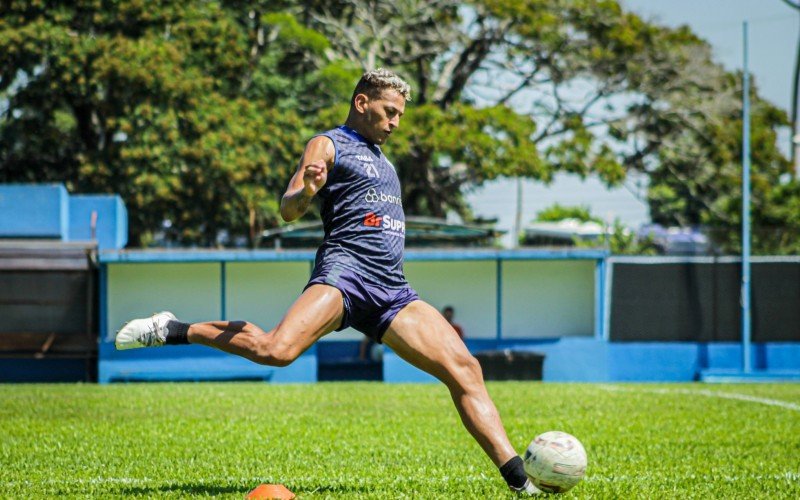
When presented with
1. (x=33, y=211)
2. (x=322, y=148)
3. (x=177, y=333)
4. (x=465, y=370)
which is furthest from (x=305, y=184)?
(x=33, y=211)

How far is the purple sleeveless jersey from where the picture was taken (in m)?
5.95

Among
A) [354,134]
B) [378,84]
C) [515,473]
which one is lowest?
[515,473]

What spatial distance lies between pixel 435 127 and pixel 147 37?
29.0ft

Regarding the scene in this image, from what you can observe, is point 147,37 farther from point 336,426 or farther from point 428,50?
point 336,426

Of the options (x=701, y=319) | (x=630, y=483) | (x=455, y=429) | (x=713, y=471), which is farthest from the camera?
(x=701, y=319)

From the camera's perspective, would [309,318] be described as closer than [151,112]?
Yes

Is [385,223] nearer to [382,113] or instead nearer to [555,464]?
[382,113]

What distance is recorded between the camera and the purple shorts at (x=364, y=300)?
5.86m

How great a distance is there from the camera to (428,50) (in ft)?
116

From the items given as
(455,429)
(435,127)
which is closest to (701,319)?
(435,127)

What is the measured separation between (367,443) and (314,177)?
408 cm

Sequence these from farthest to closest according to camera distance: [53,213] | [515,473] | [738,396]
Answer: [53,213] → [738,396] → [515,473]

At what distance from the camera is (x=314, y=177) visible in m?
5.50

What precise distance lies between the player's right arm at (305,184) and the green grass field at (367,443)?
163 centimetres
